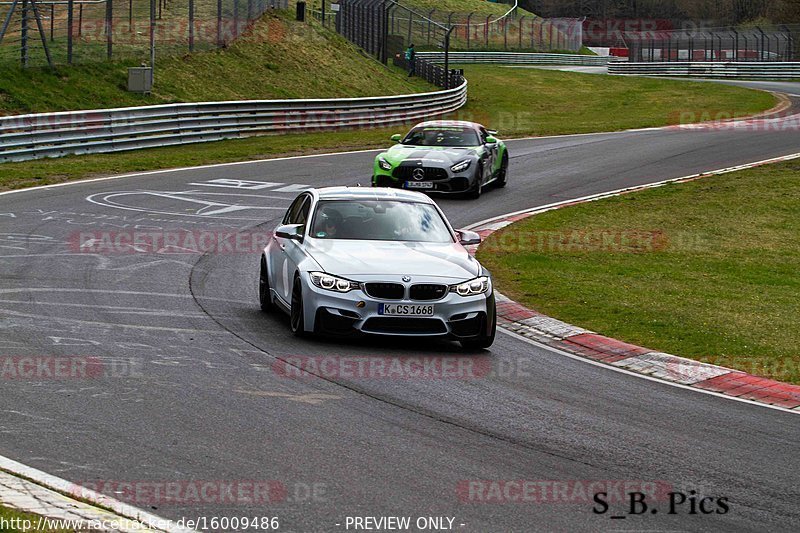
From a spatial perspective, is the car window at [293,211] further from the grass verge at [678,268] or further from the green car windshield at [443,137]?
the green car windshield at [443,137]

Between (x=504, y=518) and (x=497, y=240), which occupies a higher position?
(x=504, y=518)

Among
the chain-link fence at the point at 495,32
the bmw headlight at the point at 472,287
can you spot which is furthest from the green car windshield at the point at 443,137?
the chain-link fence at the point at 495,32

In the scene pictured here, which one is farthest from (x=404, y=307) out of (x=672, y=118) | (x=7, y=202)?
(x=672, y=118)

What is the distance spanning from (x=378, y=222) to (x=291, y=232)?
92 centimetres

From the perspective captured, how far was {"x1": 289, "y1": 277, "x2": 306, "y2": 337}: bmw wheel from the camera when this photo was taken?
1130 cm

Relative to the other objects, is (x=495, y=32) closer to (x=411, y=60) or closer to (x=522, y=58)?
(x=522, y=58)

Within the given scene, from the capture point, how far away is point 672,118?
46.1 metres

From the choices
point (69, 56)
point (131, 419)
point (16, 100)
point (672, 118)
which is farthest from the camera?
point (672, 118)

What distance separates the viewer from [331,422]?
8.42 meters

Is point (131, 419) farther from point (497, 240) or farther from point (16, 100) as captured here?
point (16, 100)

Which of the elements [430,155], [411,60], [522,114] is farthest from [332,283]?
[411,60]

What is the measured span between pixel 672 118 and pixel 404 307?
122ft

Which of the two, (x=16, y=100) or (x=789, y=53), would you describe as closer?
(x=16, y=100)

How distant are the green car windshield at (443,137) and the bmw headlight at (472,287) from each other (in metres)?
12.7
